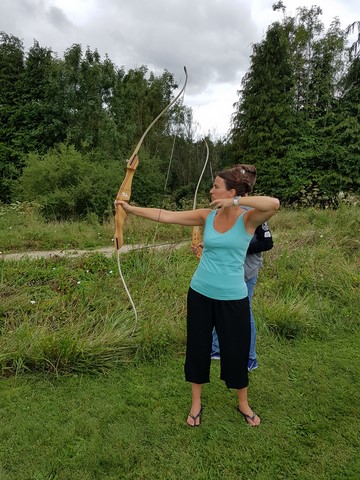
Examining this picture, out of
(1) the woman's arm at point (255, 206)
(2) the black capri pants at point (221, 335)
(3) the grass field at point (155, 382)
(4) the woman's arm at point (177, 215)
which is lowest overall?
(3) the grass field at point (155, 382)

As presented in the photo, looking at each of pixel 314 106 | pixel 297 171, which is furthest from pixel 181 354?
pixel 314 106

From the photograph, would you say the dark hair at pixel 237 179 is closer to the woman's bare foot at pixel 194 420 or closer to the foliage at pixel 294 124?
the woman's bare foot at pixel 194 420

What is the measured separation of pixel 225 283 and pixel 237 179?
0.59 metres

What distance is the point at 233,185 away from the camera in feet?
6.52

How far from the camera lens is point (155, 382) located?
2.67m

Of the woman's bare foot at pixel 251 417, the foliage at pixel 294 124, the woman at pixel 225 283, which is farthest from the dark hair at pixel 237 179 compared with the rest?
the foliage at pixel 294 124

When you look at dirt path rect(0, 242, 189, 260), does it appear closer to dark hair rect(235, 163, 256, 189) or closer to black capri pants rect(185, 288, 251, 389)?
black capri pants rect(185, 288, 251, 389)

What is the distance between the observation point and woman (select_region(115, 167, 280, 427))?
1.95m

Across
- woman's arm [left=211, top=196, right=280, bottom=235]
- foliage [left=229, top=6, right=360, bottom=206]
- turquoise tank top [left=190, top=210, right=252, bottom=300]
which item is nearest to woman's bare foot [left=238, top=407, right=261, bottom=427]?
turquoise tank top [left=190, top=210, right=252, bottom=300]

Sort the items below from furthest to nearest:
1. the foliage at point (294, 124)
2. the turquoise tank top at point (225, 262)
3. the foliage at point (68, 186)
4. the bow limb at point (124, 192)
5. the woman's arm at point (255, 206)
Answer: the foliage at point (294, 124) < the foliage at point (68, 186) < the bow limb at point (124, 192) < the turquoise tank top at point (225, 262) < the woman's arm at point (255, 206)

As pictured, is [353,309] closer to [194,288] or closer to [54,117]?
[194,288]

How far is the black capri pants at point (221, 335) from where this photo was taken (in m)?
2.01

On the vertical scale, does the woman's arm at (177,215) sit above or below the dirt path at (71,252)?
above

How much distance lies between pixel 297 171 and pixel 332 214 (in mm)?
10093
